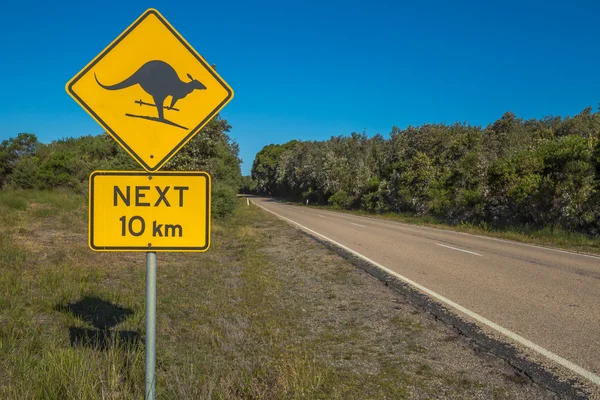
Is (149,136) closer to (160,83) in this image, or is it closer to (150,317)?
(160,83)

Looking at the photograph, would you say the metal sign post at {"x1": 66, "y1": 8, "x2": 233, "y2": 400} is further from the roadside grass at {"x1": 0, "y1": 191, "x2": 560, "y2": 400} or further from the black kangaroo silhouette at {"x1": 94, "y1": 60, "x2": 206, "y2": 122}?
the roadside grass at {"x1": 0, "y1": 191, "x2": 560, "y2": 400}

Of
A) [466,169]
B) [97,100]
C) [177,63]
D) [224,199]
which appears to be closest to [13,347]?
[97,100]

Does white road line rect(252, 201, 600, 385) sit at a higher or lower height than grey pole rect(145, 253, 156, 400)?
lower

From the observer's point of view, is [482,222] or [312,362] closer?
[312,362]

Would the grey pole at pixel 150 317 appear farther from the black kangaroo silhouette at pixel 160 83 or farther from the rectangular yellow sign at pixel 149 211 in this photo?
the black kangaroo silhouette at pixel 160 83

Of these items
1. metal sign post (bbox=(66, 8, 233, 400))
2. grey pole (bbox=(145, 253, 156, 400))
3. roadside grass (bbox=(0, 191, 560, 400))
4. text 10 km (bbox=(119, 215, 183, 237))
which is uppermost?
metal sign post (bbox=(66, 8, 233, 400))

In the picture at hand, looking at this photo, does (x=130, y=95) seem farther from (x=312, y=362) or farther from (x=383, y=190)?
(x=383, y=190)

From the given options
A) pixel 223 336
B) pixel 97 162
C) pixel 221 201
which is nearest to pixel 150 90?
pixel 223 336

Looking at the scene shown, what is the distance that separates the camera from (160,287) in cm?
688

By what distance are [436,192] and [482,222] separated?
22.0 ft

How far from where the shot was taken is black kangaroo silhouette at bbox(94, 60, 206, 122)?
98.2 inches

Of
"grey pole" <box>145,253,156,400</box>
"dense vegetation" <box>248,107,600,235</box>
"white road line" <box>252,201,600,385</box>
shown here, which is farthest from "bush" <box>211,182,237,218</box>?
"grey pole" <box>145,253,156,400</box>

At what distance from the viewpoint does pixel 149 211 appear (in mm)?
2449

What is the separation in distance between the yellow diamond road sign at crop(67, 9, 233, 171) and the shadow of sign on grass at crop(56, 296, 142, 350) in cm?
238
